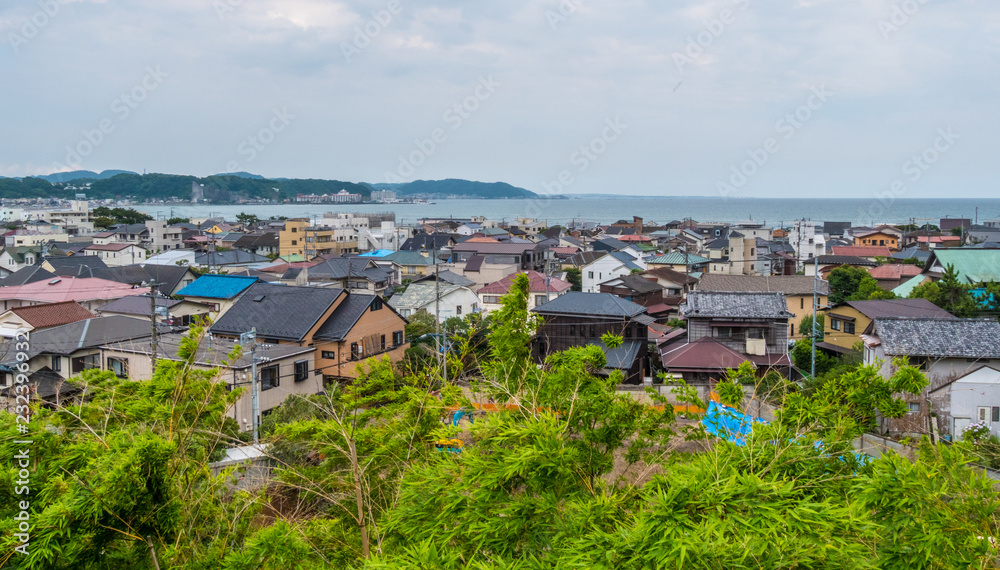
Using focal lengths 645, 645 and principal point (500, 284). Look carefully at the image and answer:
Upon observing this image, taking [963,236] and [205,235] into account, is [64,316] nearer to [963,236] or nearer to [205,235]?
[205,235]

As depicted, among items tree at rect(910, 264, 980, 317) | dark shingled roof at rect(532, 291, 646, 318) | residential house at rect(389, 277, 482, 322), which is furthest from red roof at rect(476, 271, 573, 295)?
tree at rect(910, 264, 980, 317)

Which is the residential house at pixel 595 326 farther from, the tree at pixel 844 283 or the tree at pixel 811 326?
the tree at pixel 844 283

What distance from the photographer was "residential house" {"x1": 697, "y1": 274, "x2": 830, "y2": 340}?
25562 mm

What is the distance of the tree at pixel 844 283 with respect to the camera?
1105 inches

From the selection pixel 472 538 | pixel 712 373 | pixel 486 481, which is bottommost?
pixel 712 373

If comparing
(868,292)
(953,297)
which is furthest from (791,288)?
(953,297)

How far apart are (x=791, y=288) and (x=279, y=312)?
19.7 meters

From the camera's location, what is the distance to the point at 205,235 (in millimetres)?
62844

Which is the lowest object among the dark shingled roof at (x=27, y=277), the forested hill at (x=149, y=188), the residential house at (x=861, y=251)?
the dark shingled roof at (x=27, y=277)

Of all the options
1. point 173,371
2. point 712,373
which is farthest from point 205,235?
point 173,371

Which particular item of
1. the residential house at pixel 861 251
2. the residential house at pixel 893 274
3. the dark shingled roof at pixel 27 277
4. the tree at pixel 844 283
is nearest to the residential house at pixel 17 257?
the dark shingled roof at pixel 27 277

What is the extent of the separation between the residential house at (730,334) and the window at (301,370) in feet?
30.9

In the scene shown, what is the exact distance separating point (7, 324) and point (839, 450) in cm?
2289

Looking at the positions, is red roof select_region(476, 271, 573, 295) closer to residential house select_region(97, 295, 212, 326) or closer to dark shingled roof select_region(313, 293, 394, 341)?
dark shingled roof select_region(313, 293, 394, 341)
